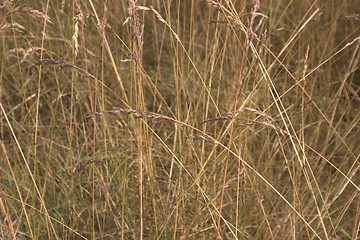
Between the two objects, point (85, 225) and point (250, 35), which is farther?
point (85, 225)

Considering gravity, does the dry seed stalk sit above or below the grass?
above

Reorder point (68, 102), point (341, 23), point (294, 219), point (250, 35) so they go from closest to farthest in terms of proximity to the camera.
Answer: point (250, 35)
point (294, 219)
point (68, 102)
point (341, 23)

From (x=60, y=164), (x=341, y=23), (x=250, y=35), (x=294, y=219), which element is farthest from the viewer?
(x=341, y=23)

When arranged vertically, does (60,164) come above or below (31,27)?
Answer: below

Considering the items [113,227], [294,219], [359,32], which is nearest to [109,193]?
[113,227]

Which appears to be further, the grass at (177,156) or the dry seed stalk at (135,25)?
the grass at (177,156)

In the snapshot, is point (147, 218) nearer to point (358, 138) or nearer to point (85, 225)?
point (85, 225)

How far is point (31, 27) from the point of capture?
3.08 meters

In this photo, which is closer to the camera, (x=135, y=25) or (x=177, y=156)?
(x=135, y=25)

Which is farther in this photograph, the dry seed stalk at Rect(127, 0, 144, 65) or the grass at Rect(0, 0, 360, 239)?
the grass at Rect(0, 0, 360, 239)

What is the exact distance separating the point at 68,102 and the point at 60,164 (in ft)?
1.91

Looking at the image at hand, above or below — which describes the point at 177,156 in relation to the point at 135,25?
below

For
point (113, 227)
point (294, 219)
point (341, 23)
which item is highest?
point (341, 23)

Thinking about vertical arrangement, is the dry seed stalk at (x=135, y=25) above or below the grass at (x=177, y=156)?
above
